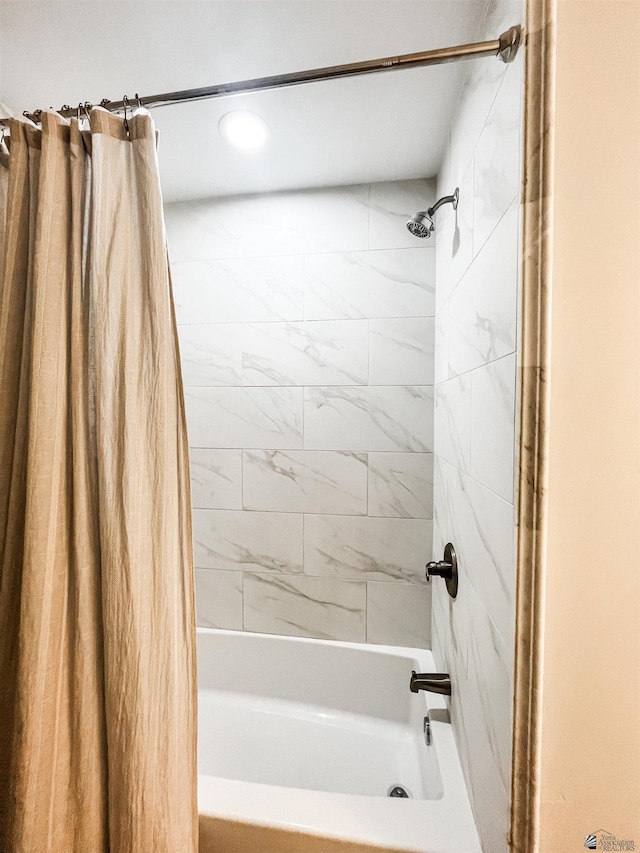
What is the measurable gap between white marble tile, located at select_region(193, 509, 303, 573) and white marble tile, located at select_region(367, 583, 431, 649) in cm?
34

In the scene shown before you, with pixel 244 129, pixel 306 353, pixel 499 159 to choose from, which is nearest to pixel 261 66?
pixel 244 129

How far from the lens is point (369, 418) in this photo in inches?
62.9

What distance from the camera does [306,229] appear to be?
1630 mm

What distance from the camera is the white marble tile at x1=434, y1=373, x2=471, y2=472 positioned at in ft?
3.31

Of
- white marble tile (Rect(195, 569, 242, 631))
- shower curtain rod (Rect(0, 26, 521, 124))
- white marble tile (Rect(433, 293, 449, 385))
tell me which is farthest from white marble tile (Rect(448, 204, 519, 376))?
white marble tile (Rect(195, 569, 242, 631))

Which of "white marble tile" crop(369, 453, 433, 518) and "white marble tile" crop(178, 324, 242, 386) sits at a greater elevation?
"white marble tile" crop(178, 324, 242, 386)

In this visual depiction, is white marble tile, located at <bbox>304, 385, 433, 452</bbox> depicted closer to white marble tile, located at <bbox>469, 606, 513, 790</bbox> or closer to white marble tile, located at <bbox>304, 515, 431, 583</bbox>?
white marble tile, located at <bbox>304, 515, 431, 583</bbox>

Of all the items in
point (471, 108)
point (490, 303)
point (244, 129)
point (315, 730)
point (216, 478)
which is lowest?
point (315, 730)

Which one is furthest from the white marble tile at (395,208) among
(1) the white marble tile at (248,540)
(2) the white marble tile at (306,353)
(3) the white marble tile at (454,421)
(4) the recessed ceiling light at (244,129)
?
(1) the white marble tile at (248,540)

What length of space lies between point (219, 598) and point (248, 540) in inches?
11.4

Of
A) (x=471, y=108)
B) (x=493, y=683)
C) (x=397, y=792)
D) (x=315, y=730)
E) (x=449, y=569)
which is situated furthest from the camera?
(x=315, y=730)

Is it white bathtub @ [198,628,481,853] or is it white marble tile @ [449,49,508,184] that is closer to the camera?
white marble tile @ [449,49,508,184]

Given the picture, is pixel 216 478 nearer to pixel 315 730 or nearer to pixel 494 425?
pixel 315 730

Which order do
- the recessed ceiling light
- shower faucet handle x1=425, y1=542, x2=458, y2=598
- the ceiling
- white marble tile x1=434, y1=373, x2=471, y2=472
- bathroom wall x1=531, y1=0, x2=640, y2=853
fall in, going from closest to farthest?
bathroom wall x1=531, y1=0, x2=640, y2=853 → the ceiling → white marble tile x1=434, y1=373, x2=471, y2=472 → shower faucet handle x1=425, y1=542, x2=458, y2=598 → the recessed ceiling light
